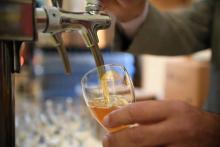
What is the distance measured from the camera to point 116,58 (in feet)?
12.1

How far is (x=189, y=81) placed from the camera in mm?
2238

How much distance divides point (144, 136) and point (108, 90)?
12cm

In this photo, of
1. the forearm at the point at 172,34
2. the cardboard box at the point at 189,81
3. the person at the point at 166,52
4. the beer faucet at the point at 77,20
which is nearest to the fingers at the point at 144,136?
the person at the point at 166,52

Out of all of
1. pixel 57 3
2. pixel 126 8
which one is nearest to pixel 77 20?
pixel 57 3

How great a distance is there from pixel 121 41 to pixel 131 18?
0.32ft

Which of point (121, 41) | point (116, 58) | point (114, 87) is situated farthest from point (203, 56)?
point (114, 87)

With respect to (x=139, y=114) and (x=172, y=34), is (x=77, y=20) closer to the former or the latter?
(x=139, y=114)

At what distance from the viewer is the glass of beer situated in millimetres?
473

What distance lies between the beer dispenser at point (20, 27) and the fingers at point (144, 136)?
0.14 meters

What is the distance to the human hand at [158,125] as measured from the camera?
391mm

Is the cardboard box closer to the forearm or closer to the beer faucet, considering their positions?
the forearm

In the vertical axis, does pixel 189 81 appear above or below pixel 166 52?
below

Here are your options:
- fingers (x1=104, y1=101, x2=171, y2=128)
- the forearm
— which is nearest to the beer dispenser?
fingers (x1=104, y1=101, x2=171, y2=128)

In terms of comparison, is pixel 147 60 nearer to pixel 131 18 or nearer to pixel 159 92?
pixel 159 92
